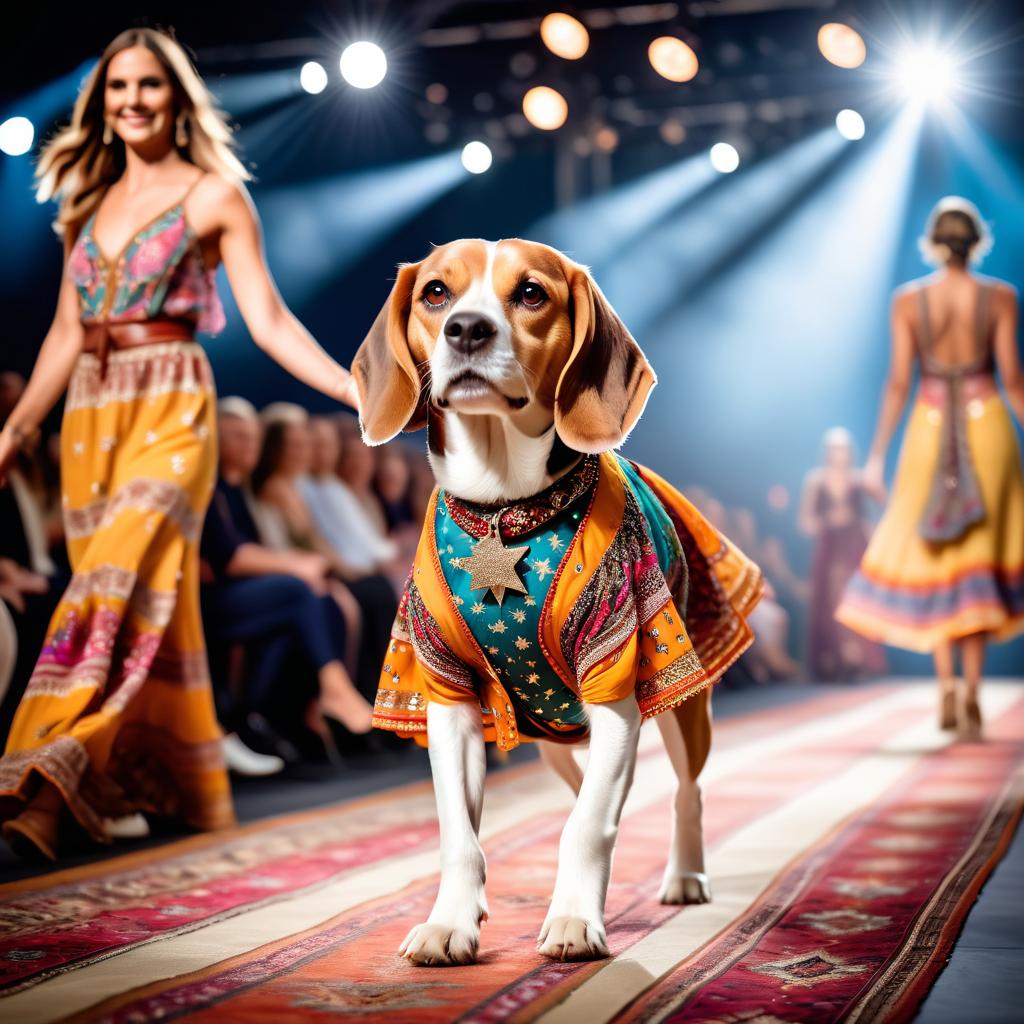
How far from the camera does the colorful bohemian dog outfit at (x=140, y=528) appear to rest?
3.61m

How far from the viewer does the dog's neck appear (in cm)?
242

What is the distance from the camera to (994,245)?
10961 mm

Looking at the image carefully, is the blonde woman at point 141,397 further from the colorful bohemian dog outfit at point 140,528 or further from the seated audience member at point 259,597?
the seated audience member at point 259,597

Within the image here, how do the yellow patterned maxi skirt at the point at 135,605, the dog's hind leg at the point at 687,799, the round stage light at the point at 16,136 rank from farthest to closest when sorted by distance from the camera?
the round stage light at the point at 16,136
the yellow patterned maxi skirt at the point at 135,605
the dog's hind leg at the point at 687,799

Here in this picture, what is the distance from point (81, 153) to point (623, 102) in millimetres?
6099

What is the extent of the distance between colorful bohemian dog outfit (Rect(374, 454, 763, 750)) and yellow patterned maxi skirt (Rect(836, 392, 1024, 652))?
12.1 feet

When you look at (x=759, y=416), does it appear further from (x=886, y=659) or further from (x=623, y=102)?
(x=623, y=102)

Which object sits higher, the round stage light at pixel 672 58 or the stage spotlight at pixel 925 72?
the round stage light at pixel 672 58

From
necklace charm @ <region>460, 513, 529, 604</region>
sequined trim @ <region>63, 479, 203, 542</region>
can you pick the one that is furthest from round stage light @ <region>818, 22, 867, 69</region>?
necklace charm @ <region>460, 513, 529, 604</region>

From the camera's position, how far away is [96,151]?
3.91 meters

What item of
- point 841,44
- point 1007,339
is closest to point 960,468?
point 1007,339

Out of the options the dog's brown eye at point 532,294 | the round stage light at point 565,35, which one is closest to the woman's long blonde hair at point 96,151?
the dog's brown eye at point 532,294

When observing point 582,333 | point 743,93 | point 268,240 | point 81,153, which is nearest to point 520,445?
point 582,333

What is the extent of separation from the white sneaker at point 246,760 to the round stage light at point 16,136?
2287 millimetres
